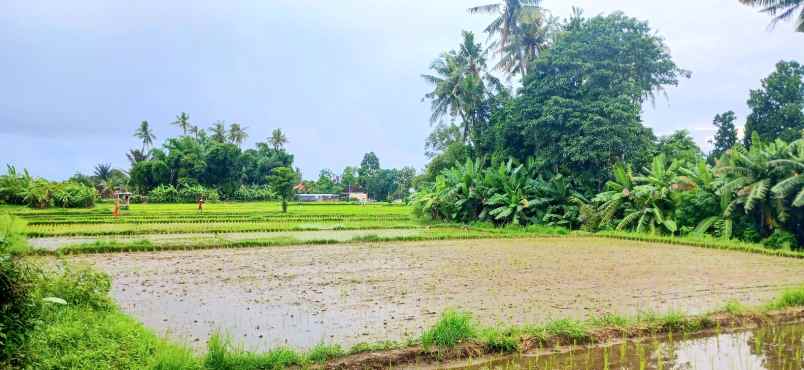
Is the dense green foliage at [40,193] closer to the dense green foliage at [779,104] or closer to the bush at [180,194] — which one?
the bush at [180,194]

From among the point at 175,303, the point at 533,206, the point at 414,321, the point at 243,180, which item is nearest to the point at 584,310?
the point at 414,321

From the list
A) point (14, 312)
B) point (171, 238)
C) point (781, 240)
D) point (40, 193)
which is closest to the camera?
point (14, 312)

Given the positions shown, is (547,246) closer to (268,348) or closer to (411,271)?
(411,271)

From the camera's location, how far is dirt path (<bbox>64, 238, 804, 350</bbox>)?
528 centimetres

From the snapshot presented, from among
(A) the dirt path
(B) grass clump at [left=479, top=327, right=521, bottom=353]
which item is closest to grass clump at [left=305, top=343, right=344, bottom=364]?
(A) the dirt path

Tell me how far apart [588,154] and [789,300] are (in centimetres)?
1137

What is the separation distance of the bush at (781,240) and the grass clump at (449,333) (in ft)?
34.4

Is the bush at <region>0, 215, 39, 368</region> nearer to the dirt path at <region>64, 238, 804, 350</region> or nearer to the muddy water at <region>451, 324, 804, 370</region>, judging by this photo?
the dirt path at <region>64, 238, 804, 350</region>

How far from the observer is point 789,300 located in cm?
608

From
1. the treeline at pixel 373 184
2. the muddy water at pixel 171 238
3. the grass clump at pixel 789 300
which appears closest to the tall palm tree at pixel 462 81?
the muddy water at pixel 171 238

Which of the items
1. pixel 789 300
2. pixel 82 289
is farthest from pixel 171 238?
pixel 789 300

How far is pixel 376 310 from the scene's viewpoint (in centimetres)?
588

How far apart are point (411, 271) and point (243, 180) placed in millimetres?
50062

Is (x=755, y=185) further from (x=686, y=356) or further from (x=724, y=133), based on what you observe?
(x=724, y=133)
